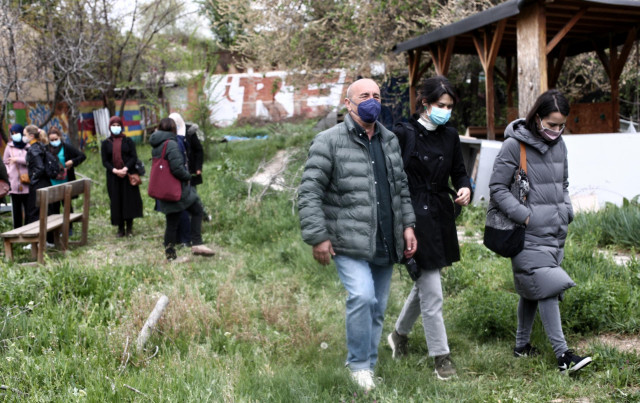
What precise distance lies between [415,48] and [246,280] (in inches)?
304

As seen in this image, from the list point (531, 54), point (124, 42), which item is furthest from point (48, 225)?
point (124, 42)

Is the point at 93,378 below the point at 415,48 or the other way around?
below

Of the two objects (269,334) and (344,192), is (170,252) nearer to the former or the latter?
(269,334)

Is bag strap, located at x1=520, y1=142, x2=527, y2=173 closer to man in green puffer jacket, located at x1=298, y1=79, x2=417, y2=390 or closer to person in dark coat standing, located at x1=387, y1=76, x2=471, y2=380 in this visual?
person in dark coat standing, located at x1=387, y1=76, x2=471, y2=380

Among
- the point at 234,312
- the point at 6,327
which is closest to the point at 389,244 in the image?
the point at 234,312

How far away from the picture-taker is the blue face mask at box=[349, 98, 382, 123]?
3.80m

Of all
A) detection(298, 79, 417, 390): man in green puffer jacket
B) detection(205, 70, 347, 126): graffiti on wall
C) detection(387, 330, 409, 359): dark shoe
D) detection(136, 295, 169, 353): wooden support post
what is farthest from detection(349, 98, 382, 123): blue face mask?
detection(205, 70, 347, 126): graffiti on wall

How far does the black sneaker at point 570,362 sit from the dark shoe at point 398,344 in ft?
3.57

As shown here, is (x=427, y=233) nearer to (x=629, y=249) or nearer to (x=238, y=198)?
(x=629, y=249)

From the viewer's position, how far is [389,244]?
154 inches

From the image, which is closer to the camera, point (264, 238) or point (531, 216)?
point (531, 216)

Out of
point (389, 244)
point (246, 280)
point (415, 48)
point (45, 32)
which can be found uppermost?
point (45, 32)

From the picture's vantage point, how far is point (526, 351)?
173 inches

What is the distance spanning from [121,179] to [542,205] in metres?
7.22
